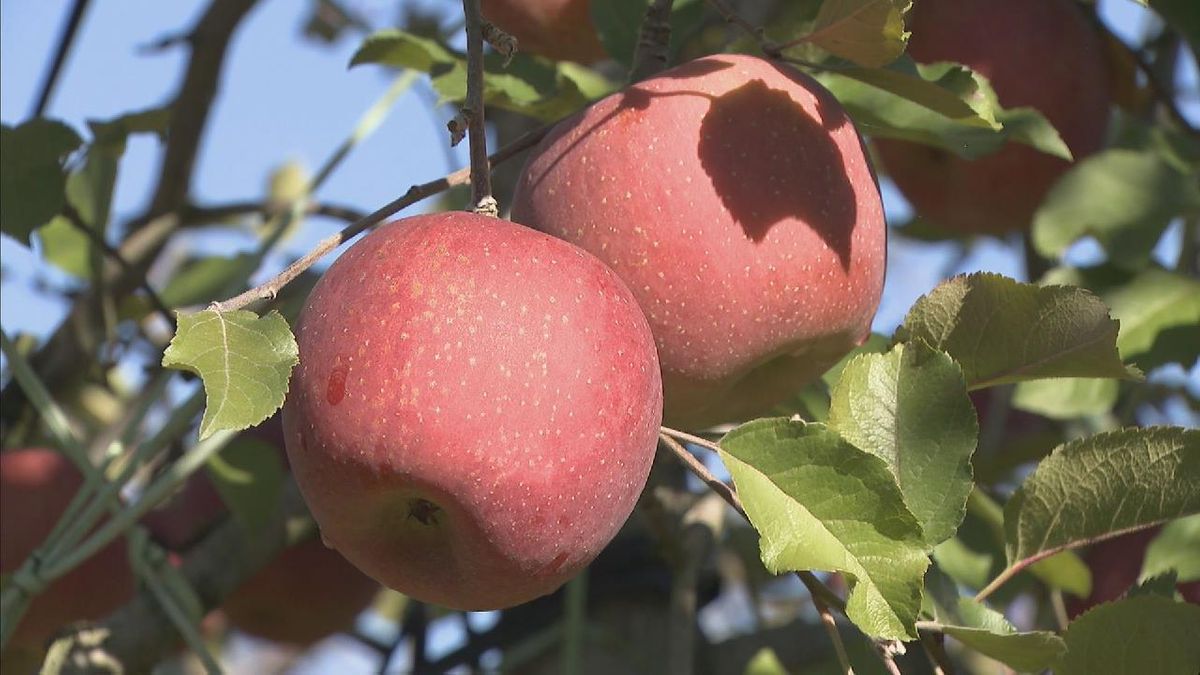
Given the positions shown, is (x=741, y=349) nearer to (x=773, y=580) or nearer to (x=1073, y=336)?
(x=1073, y=336)

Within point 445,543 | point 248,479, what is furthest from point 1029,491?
point 248,479

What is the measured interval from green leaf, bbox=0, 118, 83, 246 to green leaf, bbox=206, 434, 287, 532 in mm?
254

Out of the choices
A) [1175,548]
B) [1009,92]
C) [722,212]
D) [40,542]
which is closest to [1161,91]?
[1009,92]

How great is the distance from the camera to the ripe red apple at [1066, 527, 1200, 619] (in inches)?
47.3

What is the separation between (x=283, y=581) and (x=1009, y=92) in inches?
32.7

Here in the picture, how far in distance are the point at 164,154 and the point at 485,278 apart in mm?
1163

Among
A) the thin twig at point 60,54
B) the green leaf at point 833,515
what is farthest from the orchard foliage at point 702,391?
the thin twig at point 60,54

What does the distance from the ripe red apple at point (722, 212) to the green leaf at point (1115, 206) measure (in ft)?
1.43

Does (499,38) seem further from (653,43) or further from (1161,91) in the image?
(1161,91)

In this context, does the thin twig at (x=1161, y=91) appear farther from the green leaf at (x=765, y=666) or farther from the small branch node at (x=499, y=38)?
the small branch node at (x=499, y=38)

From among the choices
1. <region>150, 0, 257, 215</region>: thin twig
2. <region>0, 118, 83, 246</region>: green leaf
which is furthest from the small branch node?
<region>150, 0, 257, 215</region>: thin twig

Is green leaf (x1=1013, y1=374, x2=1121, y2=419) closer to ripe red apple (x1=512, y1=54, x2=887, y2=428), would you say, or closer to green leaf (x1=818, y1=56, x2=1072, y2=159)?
green leaf (x1=818, y1=56, x2=1072, y2=159)

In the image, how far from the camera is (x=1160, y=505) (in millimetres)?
812

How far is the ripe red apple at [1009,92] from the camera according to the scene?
4.04 ft
